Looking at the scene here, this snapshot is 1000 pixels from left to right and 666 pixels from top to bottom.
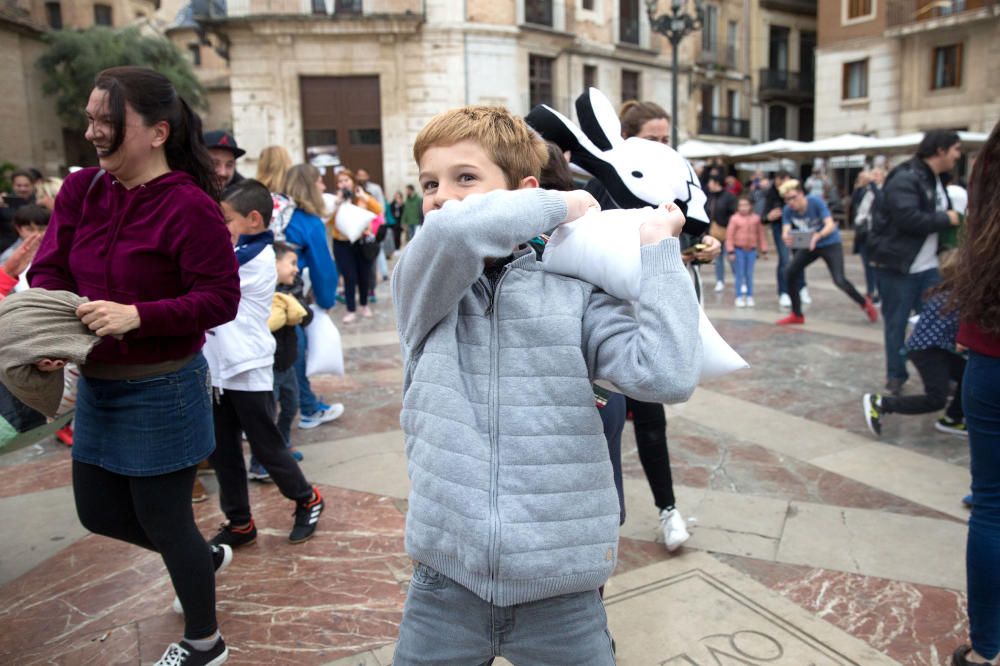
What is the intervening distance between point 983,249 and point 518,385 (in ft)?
5.32

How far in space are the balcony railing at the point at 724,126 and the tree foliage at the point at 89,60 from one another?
23.8 m

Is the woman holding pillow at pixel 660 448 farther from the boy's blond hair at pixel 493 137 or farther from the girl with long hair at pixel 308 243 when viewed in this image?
the girl with long hair at pixel 308 243

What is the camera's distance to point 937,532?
10.6 feet

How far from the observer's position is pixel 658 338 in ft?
4.42

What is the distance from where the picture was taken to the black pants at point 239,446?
3.19 meters

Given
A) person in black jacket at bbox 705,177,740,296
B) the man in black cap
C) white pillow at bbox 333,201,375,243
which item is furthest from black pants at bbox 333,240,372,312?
person in black jacket at bbox 705,177,740,296

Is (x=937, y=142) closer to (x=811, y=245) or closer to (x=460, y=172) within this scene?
(x=811, y=245)

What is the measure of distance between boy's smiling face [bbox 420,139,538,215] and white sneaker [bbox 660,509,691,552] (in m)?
2.03

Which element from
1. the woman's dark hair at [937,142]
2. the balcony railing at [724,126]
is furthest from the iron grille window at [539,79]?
the woman's dark hair at [937,142]

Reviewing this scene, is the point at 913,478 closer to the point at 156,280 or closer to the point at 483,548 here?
the point at 483,548

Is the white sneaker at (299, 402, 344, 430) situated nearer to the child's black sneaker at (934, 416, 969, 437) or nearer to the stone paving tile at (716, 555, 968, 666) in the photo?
the stone paving tile at (716, 555, 968, 666)

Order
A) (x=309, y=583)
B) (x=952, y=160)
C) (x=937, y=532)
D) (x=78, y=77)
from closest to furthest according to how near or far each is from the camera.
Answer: (x=309, y=583), (x=937, y=532), (x=952, y=160), (x=78, y=77)

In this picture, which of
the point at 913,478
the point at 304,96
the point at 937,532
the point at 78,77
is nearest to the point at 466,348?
the point at 937,532

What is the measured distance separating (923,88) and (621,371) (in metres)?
30.9
